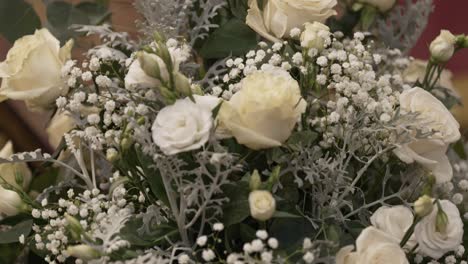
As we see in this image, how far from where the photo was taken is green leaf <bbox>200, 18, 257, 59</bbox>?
848 millimetres

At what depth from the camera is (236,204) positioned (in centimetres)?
63

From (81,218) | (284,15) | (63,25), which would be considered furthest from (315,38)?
(63,25)

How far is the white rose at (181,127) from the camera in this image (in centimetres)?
56

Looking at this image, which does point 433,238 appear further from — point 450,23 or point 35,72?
point 450,23

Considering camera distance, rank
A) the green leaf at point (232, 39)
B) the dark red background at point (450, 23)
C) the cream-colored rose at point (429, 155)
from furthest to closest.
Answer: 1. the dark red background at point (450, 23)
2. the green leaf at point (232, 39)
3. the cream-colored rose at point (429, 155)

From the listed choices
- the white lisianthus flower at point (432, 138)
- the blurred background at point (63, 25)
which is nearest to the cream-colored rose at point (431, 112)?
the white lisianthus flower at point (432, 138)

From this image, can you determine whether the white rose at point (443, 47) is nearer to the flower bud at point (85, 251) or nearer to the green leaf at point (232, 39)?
the green leaf at point (232, 39)

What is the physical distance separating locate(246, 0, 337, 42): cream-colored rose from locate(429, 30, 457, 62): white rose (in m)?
0.12

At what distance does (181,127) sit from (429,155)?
0.95ft

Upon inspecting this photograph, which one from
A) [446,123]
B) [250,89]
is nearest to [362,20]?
[446,123]

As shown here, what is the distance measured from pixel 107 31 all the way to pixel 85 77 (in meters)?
0.13

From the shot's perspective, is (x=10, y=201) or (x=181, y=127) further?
(x=10, y=201)

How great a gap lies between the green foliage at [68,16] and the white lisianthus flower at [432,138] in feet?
1.53

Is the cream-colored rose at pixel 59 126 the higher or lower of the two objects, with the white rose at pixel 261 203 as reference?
lower
